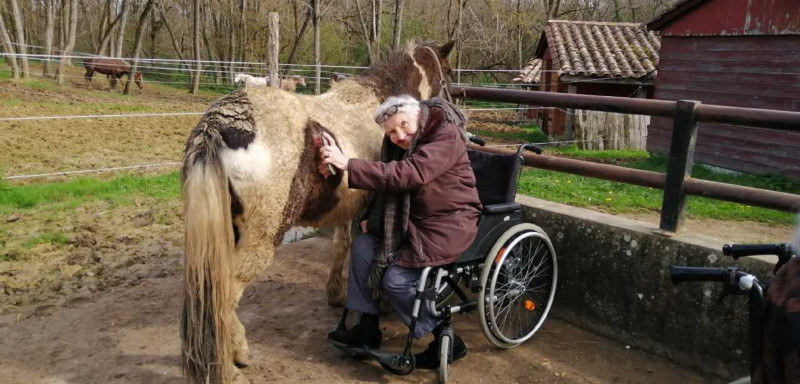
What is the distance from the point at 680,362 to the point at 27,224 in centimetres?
572

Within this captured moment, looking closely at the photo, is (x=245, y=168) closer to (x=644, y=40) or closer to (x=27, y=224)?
(x=27, y=224)

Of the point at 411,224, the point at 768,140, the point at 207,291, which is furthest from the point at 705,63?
the point at 207,291

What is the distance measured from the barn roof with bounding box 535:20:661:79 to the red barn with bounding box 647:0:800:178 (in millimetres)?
2948

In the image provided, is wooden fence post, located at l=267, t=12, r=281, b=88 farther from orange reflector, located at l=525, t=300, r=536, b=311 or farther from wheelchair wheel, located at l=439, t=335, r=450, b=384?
wheelchair wheel, located at l=439, t=335, r=450, b=384

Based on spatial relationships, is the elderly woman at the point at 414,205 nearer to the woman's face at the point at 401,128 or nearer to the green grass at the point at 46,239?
the woman's face at the point at 401,128

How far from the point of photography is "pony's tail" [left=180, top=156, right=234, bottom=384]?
2691mm

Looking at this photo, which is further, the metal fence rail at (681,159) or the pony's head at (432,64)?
the pony's head at (432,64)

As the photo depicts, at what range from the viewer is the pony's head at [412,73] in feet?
13.2

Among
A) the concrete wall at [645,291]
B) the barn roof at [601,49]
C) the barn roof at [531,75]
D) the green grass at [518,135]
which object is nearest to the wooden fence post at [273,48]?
the concrete wall at [645,291]

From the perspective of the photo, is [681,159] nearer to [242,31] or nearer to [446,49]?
[446,49]

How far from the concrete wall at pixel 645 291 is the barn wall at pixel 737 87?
25.8ft

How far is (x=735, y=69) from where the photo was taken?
10.9 meters

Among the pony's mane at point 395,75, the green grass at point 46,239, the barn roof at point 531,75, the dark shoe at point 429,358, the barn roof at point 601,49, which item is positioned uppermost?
the barn roof at point 601,49

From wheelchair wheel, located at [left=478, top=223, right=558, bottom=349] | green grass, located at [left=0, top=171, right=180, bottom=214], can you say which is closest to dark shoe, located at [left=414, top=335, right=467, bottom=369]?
wheelchair wheel, located at [left=478, top=223, right=558, bottom=349]
